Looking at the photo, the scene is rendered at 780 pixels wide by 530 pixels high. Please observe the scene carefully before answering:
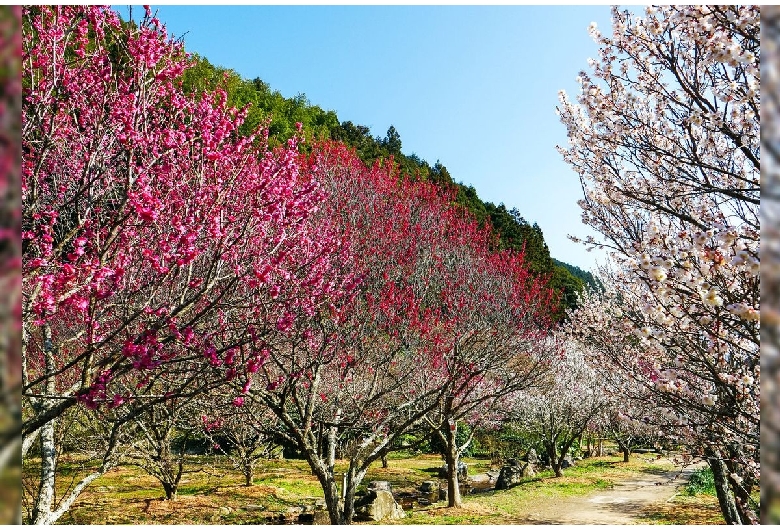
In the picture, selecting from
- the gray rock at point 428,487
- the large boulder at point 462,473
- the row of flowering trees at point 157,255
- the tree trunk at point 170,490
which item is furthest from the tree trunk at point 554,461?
the tree trunk at point 170,490

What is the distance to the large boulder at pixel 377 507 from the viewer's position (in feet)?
36.0

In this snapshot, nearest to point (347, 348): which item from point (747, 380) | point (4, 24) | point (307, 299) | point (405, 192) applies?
point (307, 299)

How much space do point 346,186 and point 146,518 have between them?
10.6 meters

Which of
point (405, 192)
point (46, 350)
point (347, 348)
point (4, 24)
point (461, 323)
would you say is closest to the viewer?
point (4, 24)

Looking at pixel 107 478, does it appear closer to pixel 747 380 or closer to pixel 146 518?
pixel 146 518

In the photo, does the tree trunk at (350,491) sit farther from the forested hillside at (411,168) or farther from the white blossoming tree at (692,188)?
the forested hillside at (411,168)

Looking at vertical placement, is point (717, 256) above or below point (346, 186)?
below

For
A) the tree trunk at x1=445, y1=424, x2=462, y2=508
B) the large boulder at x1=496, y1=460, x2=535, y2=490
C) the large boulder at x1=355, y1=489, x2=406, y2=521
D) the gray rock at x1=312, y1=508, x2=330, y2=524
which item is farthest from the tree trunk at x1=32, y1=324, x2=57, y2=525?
the large boulder at x1=496, y1=460, x2=535, y2=490

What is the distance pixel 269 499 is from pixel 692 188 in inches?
438

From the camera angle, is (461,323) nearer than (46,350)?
No

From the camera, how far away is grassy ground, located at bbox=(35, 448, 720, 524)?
982 cm

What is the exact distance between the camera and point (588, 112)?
4.45m

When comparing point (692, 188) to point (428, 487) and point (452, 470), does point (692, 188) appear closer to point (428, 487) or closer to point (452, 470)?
point (452, 470)

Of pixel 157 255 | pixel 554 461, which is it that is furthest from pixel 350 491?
pixel 554 461
